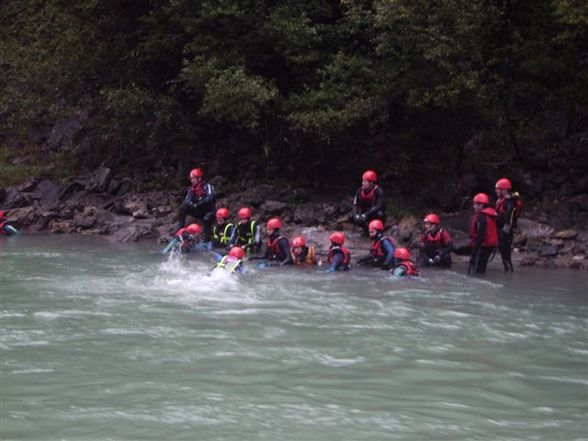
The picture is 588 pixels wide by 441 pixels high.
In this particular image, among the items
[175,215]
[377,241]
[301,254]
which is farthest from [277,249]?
[175,215]

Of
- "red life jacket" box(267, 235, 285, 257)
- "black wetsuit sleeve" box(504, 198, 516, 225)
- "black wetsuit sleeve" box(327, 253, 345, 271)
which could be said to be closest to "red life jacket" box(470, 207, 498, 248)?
"black wetsuit sleeve" box(504, 198, 516, 225)

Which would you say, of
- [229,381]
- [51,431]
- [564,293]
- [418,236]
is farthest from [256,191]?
[51,431]

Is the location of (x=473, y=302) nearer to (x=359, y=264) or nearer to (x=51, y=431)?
(x=359, y=264)

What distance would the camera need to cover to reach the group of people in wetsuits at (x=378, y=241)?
50.1 feet

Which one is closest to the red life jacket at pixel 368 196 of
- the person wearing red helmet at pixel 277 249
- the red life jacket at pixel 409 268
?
the person wearing red helmet at pixel 277 249

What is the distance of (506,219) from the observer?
52.2 feet

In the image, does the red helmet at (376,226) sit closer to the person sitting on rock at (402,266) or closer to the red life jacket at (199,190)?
the person sitting on rock at (402,266)

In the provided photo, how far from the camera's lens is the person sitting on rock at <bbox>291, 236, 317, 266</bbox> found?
52.3ft

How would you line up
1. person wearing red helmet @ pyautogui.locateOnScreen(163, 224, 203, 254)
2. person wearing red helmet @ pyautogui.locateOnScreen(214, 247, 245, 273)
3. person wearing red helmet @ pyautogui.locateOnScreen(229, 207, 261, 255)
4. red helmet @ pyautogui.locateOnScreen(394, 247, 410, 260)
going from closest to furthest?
person wearing red helmet @ pyautogui.locateOnScreen(214, 247, 245, 273) → red helmet @ pyautogui.locateOnScreen(394, 247, 410, 260) → person wearing red helmet @ pyautogui.locateOnScreen(229, 207, 261, 255) → person wearing red helmet @ pyautogui.locateOnScreen(163, 224, 203, 254)

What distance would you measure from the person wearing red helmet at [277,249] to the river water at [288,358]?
1241 millimetres

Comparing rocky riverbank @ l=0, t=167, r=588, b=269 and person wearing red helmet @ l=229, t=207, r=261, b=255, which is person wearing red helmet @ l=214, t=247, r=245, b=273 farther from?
rocky riverbank @ l=0, t=167, r=588, b=269

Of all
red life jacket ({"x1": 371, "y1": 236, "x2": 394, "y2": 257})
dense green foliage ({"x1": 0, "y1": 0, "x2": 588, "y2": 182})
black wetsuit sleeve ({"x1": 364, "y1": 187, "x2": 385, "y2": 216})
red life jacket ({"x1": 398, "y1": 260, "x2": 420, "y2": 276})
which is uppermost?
dense green foliage ({"x1": 0, "y1": 0, "x2": 588, "y2": 182})

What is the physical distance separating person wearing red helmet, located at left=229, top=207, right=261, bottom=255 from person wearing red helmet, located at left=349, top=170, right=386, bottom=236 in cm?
217

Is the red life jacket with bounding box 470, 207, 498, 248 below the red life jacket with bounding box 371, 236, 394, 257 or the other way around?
the other way around
